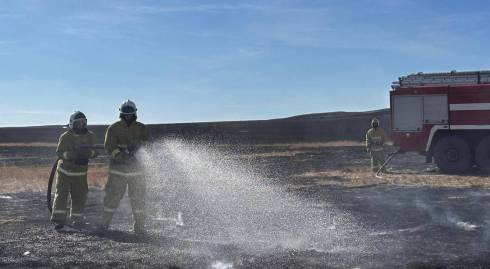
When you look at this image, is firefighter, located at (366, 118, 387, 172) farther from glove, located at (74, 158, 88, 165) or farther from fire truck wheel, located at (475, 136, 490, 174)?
glove, located at (74, 158, 88, 165)

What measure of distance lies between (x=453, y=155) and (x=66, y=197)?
11595 mm

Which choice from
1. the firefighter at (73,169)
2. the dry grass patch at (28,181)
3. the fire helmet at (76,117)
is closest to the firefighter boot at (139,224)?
the firefighter at (73,169)

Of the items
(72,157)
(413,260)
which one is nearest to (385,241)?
(413,260)

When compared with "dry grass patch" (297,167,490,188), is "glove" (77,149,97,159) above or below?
above

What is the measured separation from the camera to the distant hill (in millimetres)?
46906

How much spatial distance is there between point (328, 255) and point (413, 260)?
92 centimetres

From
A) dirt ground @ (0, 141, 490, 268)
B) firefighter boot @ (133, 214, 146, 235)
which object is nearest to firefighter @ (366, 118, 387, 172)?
dirt ground @ (0, 141, 490, 268)

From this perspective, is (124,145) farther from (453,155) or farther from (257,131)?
(257,131)

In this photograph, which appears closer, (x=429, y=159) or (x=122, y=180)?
(x=122, y=180)

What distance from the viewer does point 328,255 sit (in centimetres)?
669

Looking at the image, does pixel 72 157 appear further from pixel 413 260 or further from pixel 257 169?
pixel 257 169

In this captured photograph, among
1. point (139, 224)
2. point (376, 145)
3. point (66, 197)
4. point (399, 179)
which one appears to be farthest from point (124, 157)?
point (376, 145)

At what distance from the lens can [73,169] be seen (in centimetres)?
918

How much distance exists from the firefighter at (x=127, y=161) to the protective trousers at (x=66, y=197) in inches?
31.7
